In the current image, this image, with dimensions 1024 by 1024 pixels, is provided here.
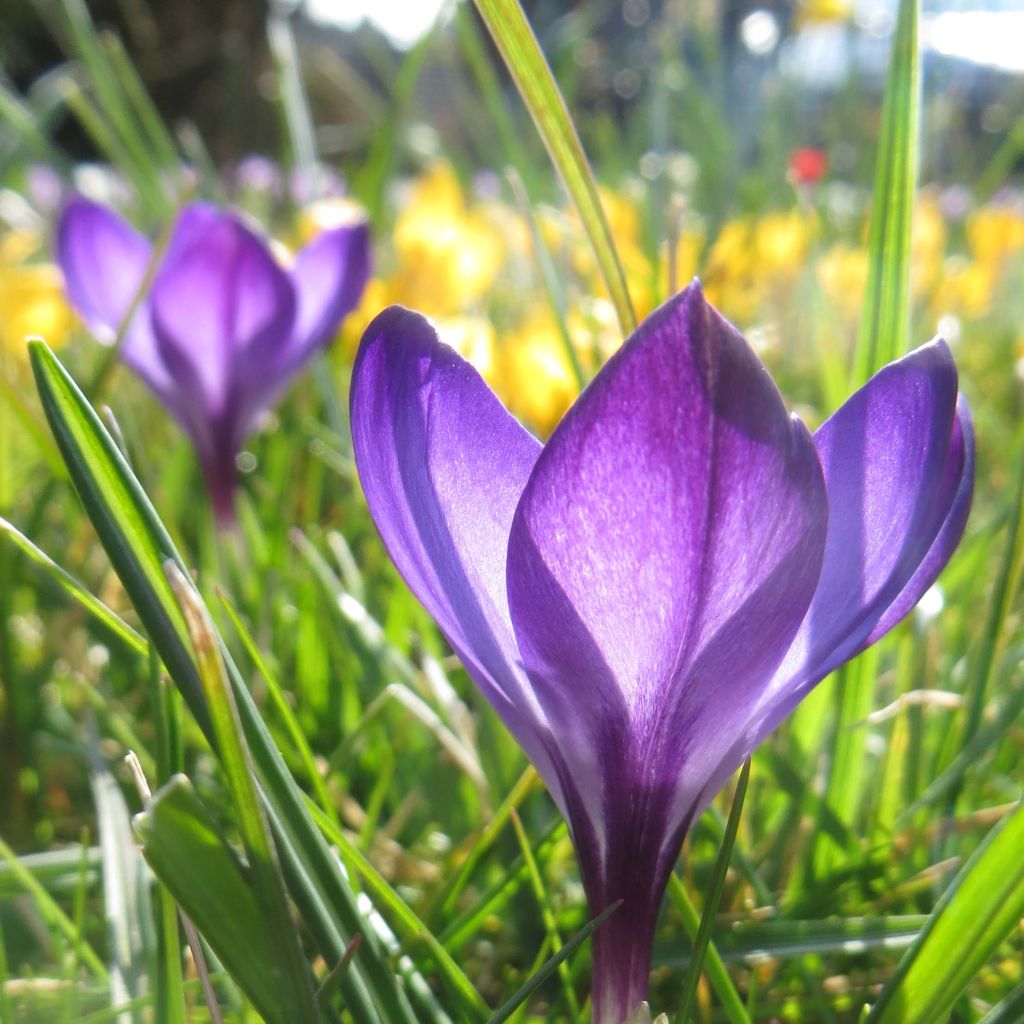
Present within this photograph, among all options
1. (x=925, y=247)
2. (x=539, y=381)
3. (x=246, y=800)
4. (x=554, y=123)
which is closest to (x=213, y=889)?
(x=246, y=800)

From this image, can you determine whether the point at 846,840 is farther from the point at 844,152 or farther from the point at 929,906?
the point at 844,152

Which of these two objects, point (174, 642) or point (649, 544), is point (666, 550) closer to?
point (649, 544)

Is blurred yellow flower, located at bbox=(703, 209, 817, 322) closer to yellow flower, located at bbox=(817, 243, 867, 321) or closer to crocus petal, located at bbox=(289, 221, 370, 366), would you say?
yellow flower, located at bbox=(817, 243, 867, 321)

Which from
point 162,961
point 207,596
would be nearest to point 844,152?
point 207,596

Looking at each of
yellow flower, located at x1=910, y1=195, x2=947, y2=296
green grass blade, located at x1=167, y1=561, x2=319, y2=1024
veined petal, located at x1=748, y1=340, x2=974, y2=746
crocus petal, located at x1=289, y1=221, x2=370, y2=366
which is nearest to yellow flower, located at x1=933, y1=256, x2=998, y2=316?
yellow flower, located at x1=910, y1=195, x2=947, y2=296

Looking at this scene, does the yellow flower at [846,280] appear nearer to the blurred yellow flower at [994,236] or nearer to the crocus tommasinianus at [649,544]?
the blurred yellow flower at [994,236]

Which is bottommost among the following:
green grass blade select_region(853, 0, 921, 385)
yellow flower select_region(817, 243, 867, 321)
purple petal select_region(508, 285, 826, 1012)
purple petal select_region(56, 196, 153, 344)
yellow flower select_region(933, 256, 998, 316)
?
purple petal select_region(508, 285, 826, 1012)

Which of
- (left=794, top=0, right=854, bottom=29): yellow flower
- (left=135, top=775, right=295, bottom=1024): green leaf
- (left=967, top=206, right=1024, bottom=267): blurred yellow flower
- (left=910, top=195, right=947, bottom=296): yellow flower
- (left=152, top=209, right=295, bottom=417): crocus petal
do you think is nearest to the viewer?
(left=135, top=775, right=295, bottom=1024): green leaf
